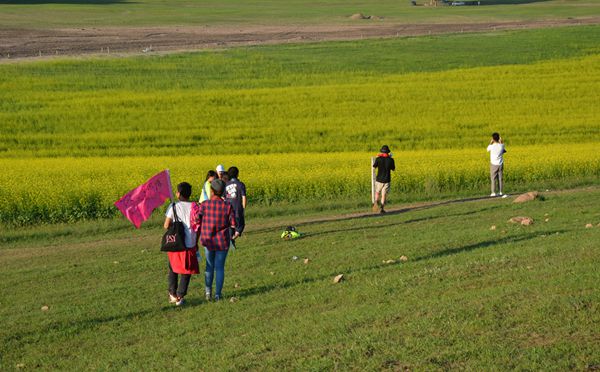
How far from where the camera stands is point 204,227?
12672 mm

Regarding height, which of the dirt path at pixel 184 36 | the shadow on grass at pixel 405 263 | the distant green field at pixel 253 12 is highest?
the distant green field at pixel 253 12

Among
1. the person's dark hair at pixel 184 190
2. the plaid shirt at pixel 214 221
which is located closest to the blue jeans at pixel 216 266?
the plaid shirt at pixel 214 221

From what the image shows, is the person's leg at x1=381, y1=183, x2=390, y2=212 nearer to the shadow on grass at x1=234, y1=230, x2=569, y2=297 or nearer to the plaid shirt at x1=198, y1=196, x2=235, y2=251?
the shadow on grass at x1=234, y1=230, x2=569, y2=297

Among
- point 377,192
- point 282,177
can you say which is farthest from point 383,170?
point 282,177

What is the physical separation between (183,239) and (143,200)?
1514 mm

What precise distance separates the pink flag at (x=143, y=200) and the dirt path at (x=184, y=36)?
4715cm

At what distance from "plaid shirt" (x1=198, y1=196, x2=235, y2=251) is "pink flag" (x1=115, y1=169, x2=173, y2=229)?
1.21 m

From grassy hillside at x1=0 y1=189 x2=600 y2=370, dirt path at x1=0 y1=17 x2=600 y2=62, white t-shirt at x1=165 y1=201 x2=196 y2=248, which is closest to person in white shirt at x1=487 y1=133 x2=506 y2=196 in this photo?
grassy hillside at x1=0 y1=189 x2=600 y2=370

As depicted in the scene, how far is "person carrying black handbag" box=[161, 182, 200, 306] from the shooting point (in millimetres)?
12523

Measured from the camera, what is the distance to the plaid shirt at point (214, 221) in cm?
1264

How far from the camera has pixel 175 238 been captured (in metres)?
12.5

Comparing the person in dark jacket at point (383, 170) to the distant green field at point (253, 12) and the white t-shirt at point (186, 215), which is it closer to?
the white t-shirt at point (186, 215)

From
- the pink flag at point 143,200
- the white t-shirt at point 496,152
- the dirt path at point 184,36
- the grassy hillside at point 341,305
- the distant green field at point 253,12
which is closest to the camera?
the grassy hillside at point 341,305

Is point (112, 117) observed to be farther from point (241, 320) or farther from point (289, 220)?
point (241, 320)
